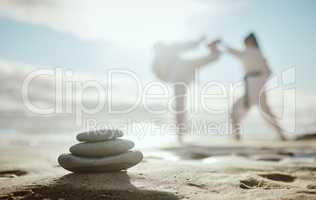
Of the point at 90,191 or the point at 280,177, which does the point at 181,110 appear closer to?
the point at 280,177

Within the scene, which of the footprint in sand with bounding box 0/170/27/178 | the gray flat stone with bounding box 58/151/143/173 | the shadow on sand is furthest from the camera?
the footprint in sand with bounding box 0/170/27/178

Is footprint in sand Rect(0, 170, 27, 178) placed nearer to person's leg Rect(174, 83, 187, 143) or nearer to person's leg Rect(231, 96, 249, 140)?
person's leg Rect(174, 83, 187, 143)

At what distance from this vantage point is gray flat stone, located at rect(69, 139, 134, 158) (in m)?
4.06

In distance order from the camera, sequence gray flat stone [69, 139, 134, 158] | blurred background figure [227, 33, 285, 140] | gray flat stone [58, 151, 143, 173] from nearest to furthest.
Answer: gray flat stone [58, 151, 143, 173]
gray flat stone [69, 139, 134, 158]
blurred background figure [227, 33, 285, 140]

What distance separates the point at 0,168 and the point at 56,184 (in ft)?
5.50

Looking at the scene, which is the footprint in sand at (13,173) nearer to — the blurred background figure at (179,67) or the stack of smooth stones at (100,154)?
the stack of smooth stones at (100,154)

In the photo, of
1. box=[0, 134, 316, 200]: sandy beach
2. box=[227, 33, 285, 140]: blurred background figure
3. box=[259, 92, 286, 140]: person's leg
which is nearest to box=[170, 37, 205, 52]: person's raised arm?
box=[227, 33, 285, 140]: blurred background figure

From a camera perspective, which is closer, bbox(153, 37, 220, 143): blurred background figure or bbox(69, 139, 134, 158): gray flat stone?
bbox(69, 139, 134, 158): gray flat stone

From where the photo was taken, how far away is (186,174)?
3.98 metres

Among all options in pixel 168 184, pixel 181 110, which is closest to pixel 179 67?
pixel 181 110

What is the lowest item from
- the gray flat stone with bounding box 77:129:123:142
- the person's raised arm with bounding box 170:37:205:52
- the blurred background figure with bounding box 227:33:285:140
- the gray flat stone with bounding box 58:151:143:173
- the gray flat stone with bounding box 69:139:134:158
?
the gray flat stone with bounding box 58:151:143:173

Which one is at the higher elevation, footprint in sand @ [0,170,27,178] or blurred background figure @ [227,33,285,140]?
blurred background figure @ [227,33,285,140]

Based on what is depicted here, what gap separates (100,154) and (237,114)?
303 inches

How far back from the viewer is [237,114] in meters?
11.1
